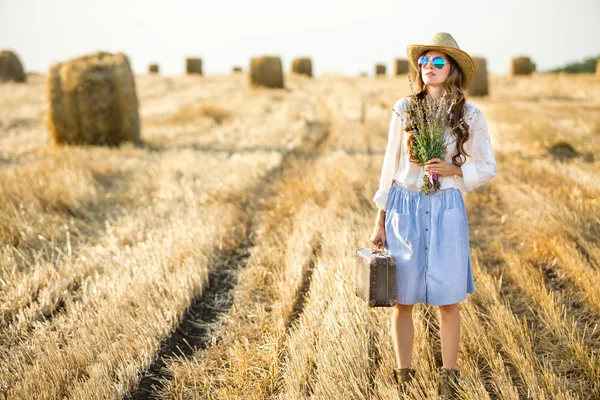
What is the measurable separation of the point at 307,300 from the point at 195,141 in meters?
7.08

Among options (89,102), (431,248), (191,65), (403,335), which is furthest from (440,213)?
(191,65)

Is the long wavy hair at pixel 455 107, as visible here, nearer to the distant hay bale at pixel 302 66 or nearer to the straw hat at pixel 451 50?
the straw hat at pixel 451 50

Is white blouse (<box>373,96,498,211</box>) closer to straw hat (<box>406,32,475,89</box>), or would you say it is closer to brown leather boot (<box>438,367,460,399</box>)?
straw hat (<box>406,32,475,89</box>)

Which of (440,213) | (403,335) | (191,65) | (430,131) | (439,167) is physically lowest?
(403,335)

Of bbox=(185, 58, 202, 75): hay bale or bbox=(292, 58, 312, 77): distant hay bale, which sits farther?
bbox=(185, 58, 202, 75): hay bale

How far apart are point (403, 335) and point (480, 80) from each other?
16612 millimetres

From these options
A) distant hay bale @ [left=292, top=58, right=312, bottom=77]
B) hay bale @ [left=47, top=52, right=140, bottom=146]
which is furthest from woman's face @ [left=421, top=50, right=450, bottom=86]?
distant hay bale @ [left=292, top=58, right=312, bottom=77]

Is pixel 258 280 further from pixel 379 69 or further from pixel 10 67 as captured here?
pixel 379 69

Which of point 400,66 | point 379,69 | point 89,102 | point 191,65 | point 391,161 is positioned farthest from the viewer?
point 379,69

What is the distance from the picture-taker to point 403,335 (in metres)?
2.88

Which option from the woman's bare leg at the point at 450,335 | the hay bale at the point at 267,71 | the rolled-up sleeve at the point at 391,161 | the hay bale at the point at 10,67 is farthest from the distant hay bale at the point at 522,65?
the woman's bare leg at the point at 450,335

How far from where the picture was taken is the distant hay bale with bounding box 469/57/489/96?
58.9ft

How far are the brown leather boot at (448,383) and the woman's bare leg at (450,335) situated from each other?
0.03 m

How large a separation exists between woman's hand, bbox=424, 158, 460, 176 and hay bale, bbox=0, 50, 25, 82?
90.3 feet
